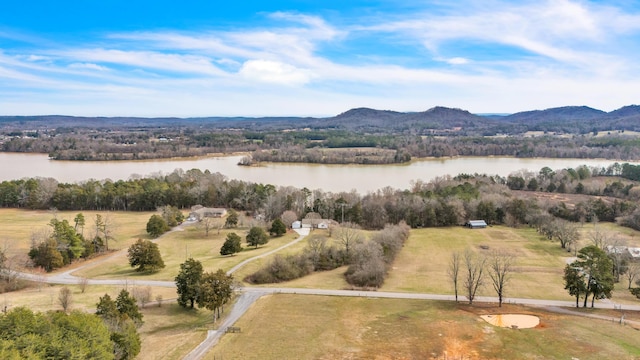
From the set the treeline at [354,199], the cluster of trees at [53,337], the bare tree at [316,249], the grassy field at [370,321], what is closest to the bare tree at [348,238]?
the bare tree at [316,249]

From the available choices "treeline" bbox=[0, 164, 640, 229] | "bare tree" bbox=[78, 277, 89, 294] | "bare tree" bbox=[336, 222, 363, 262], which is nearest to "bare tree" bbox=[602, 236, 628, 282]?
"treeline" bbox=[0, 164, 640, 229]

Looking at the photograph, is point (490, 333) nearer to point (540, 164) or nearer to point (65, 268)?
point (65, 268)

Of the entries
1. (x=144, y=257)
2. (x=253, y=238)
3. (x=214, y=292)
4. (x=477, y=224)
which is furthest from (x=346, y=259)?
(x=477, y=224)

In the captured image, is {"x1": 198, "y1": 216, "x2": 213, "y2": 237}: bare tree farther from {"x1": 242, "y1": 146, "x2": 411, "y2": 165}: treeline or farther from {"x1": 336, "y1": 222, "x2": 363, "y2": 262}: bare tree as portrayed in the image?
{"x1": 242, "y1": 146, "x2": 411, "y2": 165}: treeline

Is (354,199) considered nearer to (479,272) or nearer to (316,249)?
(316,249)

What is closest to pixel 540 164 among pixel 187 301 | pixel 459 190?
pixel 459 190

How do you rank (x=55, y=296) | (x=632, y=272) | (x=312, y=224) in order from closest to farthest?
(x=55, y=296)
(x=632, y=272)
(x=312, y=224)

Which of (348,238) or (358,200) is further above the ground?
(358,200)
